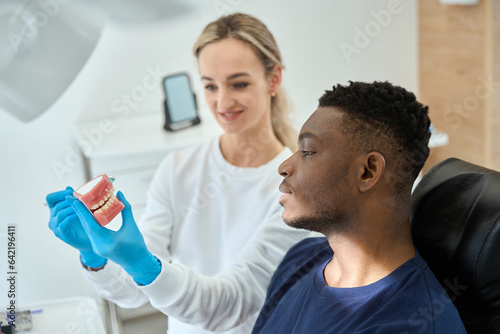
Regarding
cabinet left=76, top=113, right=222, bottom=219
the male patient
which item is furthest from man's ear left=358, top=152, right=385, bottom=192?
cabinet left=76, top=113, right=222, bottom=219

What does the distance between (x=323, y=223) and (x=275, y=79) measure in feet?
2.39

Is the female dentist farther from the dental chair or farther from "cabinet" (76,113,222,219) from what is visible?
"cabinet" (76,113,222,219)

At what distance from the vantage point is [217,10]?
9.44 ft

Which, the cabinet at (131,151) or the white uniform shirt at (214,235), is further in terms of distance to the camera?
the cabinet at (131,151)

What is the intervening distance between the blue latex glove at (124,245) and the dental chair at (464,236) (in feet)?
1.86

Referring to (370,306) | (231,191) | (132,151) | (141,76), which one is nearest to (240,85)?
(231,191)

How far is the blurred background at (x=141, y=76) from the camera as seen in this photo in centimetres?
251

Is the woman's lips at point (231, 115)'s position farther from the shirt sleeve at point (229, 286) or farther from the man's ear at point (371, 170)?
the man's ear at point (371, 170)

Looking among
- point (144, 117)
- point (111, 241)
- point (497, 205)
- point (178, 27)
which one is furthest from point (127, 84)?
point (497, 205)

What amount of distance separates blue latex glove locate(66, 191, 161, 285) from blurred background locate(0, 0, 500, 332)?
0.88m

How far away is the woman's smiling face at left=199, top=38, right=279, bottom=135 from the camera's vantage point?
1.67 metres

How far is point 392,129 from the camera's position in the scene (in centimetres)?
110

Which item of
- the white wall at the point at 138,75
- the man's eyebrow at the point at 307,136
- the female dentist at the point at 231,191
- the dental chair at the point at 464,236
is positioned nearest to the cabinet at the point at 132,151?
the white wall at the point at 138,75

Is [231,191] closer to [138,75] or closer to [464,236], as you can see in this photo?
[464,236]
